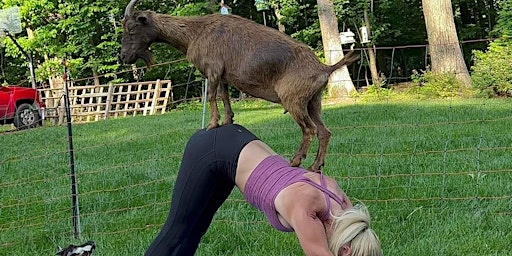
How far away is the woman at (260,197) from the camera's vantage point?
208cm

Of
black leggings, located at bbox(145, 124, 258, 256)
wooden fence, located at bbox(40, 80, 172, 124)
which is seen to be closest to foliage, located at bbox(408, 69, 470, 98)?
wooden fence, located at bbox(40, 80, 172, 124)

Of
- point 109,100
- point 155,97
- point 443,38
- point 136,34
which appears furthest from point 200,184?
point 109,100

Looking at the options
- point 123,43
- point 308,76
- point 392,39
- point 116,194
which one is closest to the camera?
point 308,76

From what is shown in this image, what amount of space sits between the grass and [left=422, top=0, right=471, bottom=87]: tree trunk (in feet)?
18.0

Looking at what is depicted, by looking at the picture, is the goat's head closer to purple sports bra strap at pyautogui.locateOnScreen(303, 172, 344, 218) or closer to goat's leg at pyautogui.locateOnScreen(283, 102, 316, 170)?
goat's leg at pyautogui.locateOnScreen(283, 102, 316, 170)

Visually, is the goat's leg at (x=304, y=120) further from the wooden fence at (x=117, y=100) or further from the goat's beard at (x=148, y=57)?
the wooden fence at (x=117, y=100)

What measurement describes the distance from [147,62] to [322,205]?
80 cm

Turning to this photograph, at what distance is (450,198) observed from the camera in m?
4.19

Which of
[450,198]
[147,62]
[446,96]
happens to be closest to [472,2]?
[446,96]

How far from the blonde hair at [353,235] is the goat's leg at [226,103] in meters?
0.58

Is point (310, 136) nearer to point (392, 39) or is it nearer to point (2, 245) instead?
point (2, 245)

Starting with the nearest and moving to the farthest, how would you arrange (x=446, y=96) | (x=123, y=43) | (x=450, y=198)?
(x=123, y=43), (x=450, y=198), (x=446, y=96)

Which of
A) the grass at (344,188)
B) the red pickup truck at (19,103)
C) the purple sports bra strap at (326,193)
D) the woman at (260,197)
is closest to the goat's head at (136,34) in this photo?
the woman at (260,197)

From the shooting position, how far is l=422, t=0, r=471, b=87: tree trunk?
1220 centimetres
